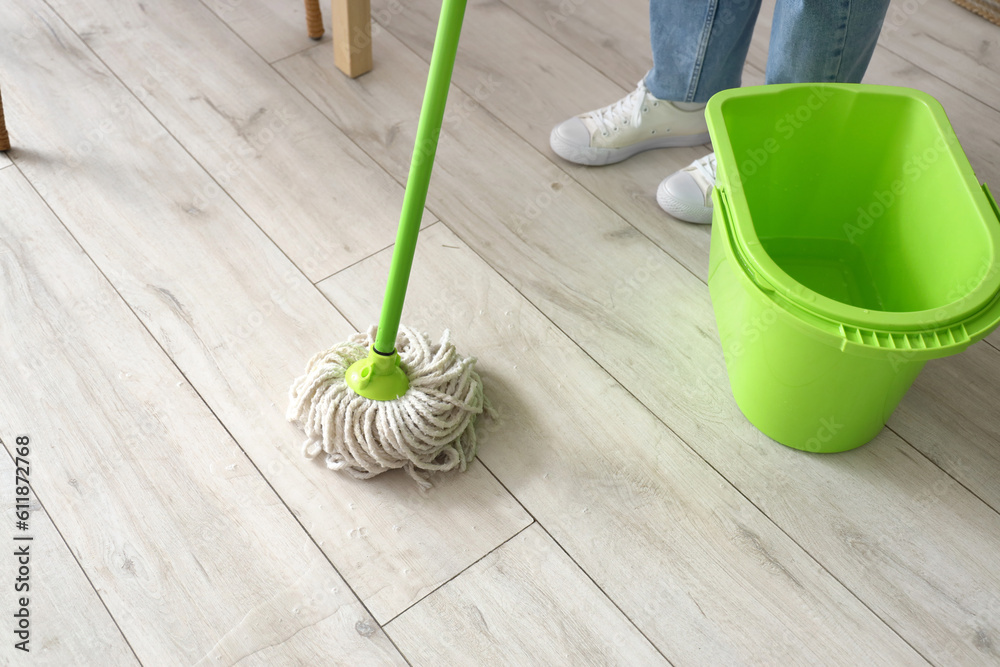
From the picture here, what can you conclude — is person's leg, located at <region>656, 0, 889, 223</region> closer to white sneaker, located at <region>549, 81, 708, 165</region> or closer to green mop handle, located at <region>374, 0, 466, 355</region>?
white sneaker, located at <region>549, 81, 708, 165</region>

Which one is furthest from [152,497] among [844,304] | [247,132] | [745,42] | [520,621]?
[745,42]

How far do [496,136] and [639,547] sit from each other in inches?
27.9

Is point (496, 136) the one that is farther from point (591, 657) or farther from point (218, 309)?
point (591, 657)

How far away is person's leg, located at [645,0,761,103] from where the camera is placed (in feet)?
3.91

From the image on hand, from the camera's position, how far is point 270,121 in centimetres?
135

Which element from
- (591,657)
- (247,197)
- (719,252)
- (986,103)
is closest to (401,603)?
(591,657)

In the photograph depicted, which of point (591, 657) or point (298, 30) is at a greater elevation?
point (298, 30)

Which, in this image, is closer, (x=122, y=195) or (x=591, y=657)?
(x=591, y=657)

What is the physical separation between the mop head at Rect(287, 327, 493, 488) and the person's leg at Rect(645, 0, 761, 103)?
58cm

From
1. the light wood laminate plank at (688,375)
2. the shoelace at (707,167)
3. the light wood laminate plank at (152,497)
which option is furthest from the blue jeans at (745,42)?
the light wood laminate plank at (152,497)

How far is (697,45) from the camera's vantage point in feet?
4.04

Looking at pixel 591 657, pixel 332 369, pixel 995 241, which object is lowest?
pixel 591 657

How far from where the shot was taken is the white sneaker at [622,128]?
132 cm

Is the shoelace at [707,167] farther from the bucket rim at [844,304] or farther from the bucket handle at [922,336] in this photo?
the bucket handle at [922,336]
